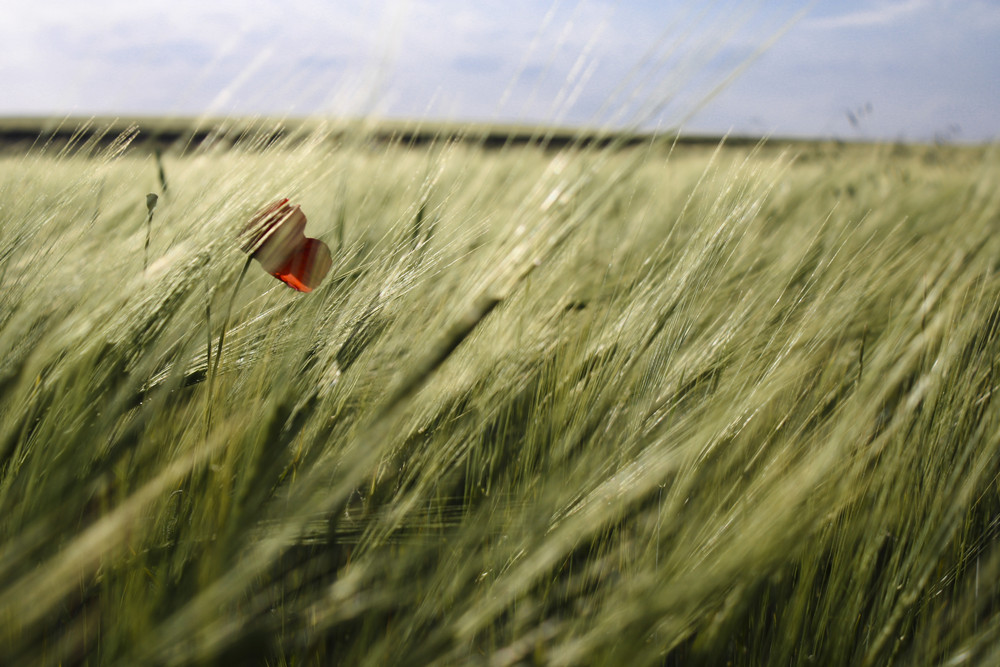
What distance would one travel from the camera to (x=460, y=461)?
0.56 m

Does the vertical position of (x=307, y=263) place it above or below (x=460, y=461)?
above

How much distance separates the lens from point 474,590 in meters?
0.51

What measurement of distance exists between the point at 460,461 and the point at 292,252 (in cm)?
24

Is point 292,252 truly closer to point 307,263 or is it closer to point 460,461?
point 307,263

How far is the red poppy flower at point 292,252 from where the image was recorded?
23.2 inches

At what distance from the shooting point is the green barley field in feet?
1.34

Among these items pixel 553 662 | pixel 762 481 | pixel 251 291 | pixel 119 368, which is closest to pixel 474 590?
pixel 553 662

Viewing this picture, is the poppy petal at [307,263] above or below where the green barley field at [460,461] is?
above

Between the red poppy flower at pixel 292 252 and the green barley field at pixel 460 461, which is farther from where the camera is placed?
the red poppy flower at pixel 292 252

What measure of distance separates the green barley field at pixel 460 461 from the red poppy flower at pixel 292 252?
1.6 inches

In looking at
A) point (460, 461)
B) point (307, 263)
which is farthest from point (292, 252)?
point (460, 461)

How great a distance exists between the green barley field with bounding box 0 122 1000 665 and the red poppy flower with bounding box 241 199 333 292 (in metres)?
0.04

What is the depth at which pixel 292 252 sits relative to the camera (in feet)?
1.95

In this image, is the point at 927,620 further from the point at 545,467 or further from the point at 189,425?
the point at 189,425
